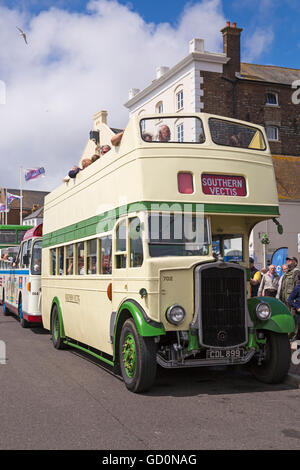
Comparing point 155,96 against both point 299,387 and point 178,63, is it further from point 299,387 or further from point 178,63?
point 299,387

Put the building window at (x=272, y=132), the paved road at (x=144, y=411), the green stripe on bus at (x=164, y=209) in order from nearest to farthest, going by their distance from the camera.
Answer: the paved road at (x=144, y=411) → the green stripe on bus at (x=164, y=209) → the building window at (x=272, y=132)

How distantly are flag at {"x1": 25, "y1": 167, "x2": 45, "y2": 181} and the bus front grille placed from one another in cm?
4137

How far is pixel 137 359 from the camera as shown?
23.8ft

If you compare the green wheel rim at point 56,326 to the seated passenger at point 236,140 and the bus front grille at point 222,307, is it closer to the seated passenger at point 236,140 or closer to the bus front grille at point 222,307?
the bus front grille at point 222,307

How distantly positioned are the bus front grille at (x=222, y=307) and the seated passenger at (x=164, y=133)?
6.31 ft

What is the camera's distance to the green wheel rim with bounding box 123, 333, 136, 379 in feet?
24.5

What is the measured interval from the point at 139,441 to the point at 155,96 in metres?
33.6

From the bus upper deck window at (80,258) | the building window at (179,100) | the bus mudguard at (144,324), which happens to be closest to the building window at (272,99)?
the building window at (179,100)

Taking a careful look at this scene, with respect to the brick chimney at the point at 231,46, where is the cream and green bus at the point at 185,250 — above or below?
below

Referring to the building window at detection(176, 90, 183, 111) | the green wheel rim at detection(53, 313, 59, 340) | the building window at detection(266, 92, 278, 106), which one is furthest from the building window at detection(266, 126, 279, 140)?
the green wheel rim at detection(53, 313, 59, 340)

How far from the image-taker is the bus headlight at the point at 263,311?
7.73 m

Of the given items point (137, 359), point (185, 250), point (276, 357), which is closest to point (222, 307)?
point (185, 250)

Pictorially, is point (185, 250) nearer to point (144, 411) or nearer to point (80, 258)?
point (144, 411)

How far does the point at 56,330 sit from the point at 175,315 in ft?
17.5
